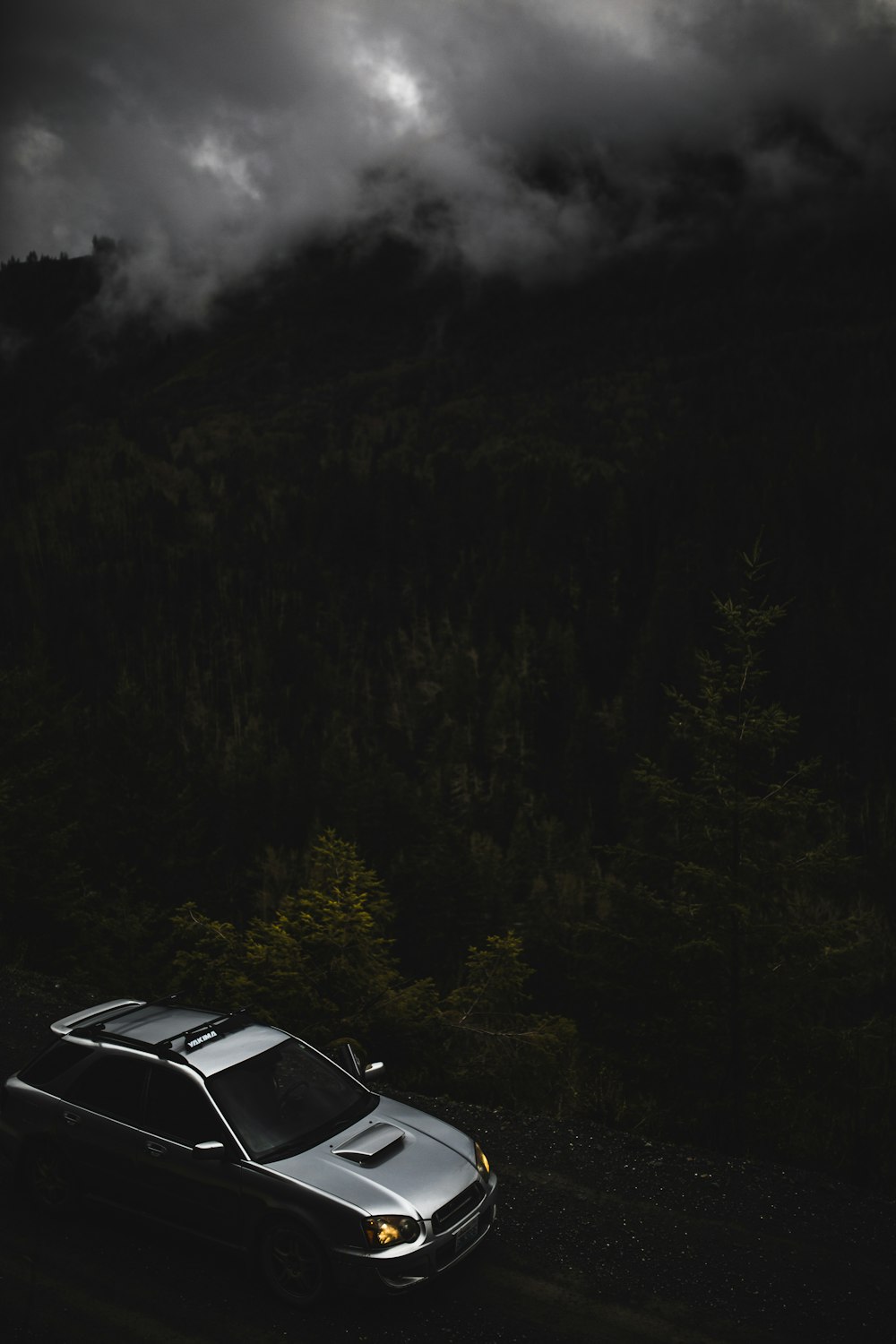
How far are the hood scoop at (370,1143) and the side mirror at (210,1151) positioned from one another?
0.85 metres

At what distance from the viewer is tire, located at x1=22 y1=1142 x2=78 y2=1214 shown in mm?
8172

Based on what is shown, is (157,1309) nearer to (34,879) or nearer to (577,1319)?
(577,1319)

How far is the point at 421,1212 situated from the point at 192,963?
9.79m

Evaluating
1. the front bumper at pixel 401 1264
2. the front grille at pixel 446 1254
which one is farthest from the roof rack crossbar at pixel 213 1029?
the front grille at pixel 446 1254

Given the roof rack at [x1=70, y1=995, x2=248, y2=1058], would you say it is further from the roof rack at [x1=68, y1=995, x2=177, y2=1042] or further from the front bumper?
the front bumper

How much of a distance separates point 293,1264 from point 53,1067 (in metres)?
2.72

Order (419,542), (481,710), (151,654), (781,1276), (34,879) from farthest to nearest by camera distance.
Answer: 1. (419,542)
2. (151,654)
3. (481,710)
4. (34,879)
5. (781,1276)

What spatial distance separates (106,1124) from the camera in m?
8.00

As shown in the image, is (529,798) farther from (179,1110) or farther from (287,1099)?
(179,1110)

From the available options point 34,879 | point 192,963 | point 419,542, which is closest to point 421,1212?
point 192,963

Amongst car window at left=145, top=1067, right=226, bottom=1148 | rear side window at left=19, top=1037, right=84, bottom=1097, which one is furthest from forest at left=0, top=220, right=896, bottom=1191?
car window at left=145, top=1067, right=226, bottom=1148

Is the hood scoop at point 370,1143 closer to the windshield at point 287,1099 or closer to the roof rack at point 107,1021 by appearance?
the windshield at point 287,1099

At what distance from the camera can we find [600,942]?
591 inches

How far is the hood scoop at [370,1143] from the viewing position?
A: 24.7 feet
